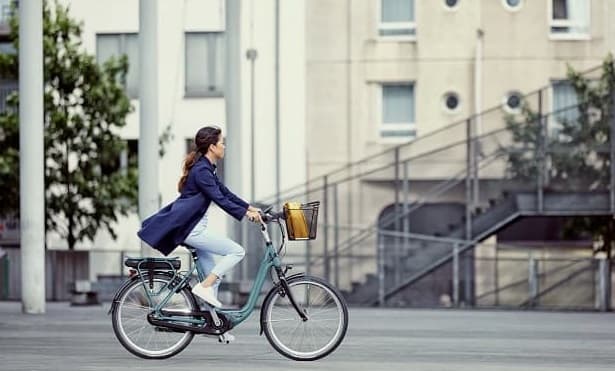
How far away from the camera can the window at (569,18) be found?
43.1 meters

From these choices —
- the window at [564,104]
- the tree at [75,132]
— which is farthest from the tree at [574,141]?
the tree at [75,132]

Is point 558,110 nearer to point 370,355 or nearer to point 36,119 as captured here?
point 36,119

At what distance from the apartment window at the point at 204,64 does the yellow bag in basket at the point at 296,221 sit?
105ft

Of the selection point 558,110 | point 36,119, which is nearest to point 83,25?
point 558,110

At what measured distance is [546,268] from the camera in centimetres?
3425

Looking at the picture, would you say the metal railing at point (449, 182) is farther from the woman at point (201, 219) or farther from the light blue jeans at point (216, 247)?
the light blue jeans at point (216, 247)

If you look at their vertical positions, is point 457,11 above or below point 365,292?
above

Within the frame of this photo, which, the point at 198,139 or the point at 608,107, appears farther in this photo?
the point at 608,107

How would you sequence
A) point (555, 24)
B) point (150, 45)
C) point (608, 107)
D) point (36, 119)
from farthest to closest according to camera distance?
point (555, 24), point (608, 107), point (150, 45), point (36, 119)

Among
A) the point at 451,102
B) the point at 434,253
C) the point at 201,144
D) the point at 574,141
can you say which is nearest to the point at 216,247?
the point at 201,144

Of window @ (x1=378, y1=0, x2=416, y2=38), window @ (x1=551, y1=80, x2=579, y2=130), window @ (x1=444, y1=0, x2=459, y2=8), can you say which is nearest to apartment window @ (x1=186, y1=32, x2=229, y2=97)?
window @ (x1=378, y1=0, x2=416, y2=38)

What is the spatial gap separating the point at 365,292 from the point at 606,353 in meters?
17.4

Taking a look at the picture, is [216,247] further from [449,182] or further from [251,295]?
[449,182]

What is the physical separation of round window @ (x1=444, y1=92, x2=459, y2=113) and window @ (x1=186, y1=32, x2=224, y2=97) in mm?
6030
